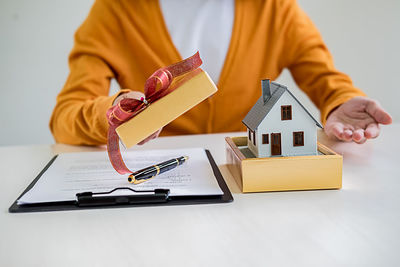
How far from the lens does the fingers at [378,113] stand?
35.8 inches

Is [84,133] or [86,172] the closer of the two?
[86,172]

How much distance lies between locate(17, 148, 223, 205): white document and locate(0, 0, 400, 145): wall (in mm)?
1654

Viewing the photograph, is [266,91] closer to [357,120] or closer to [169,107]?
[169,107]

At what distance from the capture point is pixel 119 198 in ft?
2.02

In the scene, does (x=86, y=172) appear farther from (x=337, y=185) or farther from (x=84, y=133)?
(x=337, y=185)

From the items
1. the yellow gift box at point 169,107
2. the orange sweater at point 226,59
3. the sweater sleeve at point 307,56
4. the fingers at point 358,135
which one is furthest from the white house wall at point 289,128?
the sweater sleeve at point 307,56

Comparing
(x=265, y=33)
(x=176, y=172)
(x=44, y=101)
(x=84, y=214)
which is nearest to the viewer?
(x=84, y=214)

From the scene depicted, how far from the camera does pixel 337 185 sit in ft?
2.18

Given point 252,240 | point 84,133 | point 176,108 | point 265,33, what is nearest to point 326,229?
point 252,240

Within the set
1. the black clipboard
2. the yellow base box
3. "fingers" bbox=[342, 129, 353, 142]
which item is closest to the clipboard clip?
the black clipboard

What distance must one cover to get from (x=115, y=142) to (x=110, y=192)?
0.09 m

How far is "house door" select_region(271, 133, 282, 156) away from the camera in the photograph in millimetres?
659

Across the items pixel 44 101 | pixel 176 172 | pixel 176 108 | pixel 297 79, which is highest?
pixel 176 108

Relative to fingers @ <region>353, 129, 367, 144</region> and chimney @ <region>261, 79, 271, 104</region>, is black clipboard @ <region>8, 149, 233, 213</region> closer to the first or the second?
chimney @ <region>261, 79, 271, 104</region>
